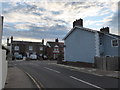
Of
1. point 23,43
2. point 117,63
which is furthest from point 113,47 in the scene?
point 23,43

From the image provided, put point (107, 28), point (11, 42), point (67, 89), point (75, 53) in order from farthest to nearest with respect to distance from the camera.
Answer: point (11, 42) → point (107, 28) → point (75, 53) → point (67, 89)

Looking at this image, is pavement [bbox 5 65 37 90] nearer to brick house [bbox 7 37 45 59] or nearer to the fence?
the fence

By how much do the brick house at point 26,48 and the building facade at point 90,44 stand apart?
3668 cm

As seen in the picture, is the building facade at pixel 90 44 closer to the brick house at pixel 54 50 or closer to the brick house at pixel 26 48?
the brick house at pixel 54 50

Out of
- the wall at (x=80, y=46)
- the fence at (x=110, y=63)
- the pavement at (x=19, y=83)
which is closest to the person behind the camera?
the pavement at (x=19, y=83)

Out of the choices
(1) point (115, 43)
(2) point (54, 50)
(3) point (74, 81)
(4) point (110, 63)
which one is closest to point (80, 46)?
(1) point (115, 43)

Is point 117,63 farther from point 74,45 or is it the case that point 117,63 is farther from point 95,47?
point 74,45

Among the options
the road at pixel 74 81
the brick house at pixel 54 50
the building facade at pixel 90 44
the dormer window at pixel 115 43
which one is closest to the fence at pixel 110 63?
the building facade at pixel 90 44

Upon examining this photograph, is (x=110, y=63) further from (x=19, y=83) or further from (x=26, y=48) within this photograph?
(x=26, y=48)

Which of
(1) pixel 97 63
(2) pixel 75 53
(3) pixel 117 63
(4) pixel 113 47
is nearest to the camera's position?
(3) pixel 117 63

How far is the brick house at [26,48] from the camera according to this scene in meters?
61.6

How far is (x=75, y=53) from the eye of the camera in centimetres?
2852

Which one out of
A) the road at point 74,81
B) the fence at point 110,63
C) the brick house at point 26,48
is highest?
the brick house at point 26,48

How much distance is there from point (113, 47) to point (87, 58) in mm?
5032
